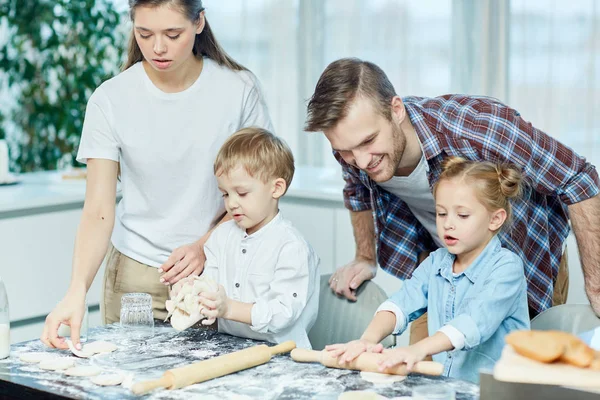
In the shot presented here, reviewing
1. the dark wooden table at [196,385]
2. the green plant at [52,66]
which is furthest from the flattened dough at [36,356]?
the green plant at [52,66]

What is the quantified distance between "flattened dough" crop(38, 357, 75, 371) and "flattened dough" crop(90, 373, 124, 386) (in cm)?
12

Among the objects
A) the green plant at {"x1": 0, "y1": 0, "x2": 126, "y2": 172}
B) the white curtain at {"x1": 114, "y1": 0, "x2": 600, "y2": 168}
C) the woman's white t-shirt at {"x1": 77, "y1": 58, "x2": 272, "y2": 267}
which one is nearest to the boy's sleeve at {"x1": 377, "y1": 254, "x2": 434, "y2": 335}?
the woman's white t-shirt at {"x1": 77, "y1": 58, "x2": 272, "y2": 267}

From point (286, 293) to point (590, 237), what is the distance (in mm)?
759

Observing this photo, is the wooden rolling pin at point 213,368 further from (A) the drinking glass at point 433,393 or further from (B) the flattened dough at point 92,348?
(A) the drinking glass at point 433,393

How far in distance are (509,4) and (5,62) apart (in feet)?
8.61

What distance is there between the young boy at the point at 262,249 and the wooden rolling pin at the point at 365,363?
282mm

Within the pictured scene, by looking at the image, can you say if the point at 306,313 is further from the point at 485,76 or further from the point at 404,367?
the point at 485,76

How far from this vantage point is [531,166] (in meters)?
2.20

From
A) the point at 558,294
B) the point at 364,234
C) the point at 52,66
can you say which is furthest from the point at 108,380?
the point at 52,66

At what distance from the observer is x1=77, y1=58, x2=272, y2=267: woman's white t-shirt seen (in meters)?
2.43

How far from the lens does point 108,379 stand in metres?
1.81

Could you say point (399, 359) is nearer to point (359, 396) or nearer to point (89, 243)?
point (359, 396)

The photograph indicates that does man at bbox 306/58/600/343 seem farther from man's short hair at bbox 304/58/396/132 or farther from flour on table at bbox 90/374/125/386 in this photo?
flour on table at bbox 90/374/125/386

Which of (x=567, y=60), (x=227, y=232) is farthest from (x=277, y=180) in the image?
(x=567, y=60)
